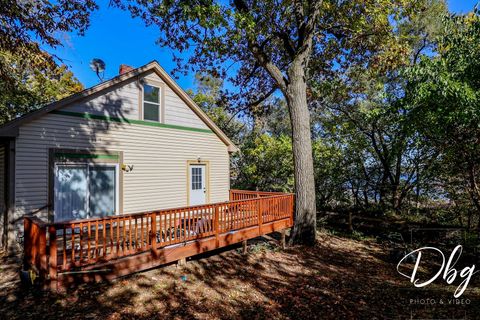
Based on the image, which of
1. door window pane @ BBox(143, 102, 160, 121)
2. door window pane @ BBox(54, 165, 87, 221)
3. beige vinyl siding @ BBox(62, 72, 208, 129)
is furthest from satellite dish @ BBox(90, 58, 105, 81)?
door window pane @ BBox(54, 165, 87, 221)

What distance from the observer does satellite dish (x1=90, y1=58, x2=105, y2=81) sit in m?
12.0

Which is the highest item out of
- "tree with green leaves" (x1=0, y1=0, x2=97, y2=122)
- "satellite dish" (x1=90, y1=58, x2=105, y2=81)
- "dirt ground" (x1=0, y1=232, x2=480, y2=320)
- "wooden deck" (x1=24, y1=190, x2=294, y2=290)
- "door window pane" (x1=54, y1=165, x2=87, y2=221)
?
"satellite dish" (x1=90, y1=58, x2=105, y2=81)

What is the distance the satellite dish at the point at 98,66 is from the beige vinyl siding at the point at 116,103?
3.82m

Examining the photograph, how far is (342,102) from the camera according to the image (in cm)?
1455

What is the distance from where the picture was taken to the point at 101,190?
8625 millimetres

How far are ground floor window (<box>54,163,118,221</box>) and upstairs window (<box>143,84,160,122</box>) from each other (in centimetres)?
221

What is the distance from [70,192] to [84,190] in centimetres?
37

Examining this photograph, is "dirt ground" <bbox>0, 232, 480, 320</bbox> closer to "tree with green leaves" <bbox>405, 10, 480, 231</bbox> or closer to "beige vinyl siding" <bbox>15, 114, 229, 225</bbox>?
"beige vinyl siding" <bbox>15, 114, 229, 225</bbox>

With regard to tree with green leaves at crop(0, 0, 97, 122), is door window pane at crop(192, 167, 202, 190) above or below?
below

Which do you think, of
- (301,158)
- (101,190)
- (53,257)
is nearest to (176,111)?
(101,190)

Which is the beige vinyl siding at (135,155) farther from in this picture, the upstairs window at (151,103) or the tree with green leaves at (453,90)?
the tree with green leaves at (453,90)

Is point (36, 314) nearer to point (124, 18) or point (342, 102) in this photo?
point (124, 18)

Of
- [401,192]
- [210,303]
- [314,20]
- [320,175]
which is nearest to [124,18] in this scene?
[314,20]

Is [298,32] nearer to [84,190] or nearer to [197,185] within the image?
[197,185]
